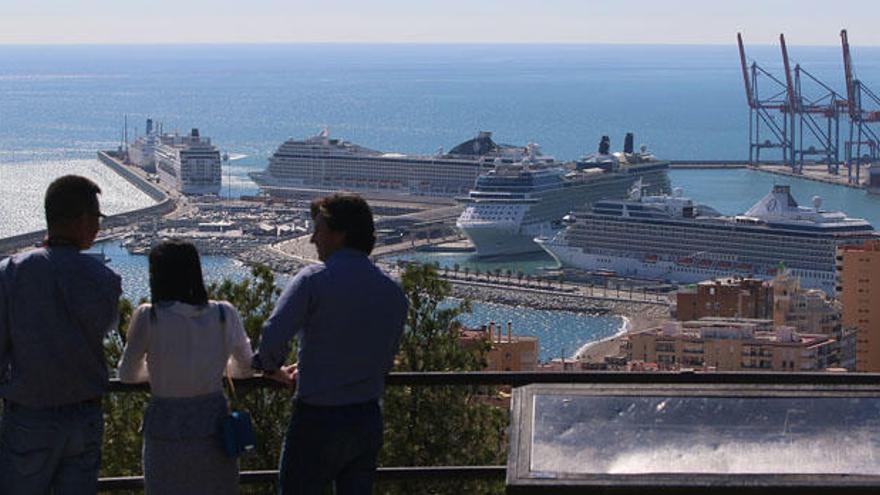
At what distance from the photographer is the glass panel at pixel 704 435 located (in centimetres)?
180

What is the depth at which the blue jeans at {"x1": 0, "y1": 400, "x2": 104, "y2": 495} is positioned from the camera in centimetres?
217

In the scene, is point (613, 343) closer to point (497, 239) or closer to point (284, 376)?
point (497, 239)

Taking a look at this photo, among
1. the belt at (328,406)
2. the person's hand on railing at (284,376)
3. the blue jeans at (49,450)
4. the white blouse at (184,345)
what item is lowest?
the blue jeans at (49,450)

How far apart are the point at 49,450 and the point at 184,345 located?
0.64ft

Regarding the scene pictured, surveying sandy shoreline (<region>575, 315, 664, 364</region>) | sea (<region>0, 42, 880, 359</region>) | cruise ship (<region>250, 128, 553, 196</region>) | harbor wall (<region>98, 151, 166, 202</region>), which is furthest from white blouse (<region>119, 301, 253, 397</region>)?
harbor wall (<region>98, 151, 166, 202</region>)

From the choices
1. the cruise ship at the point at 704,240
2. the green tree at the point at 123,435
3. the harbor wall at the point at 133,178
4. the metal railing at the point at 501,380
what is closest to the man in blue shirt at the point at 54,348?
the metal railing at the point at 501,380

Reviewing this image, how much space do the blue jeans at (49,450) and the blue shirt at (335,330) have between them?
0.72 ft

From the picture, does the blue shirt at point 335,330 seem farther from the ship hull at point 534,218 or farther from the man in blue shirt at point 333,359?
the ship hull at point 534,218

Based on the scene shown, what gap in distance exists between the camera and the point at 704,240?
29.0m

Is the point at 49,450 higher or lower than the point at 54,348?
lower

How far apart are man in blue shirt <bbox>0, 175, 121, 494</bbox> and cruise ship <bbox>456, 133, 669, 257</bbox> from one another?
95.1ft

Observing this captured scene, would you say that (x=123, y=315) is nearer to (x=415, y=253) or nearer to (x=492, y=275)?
(x=492, y=275)

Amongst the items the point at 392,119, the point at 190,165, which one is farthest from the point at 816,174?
the point at 392,119

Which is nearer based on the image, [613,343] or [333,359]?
[333,359]
